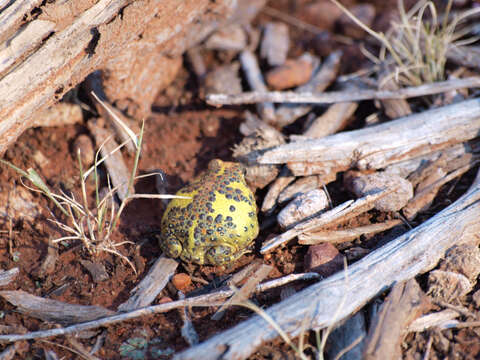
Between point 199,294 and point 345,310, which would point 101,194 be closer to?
point 199,294

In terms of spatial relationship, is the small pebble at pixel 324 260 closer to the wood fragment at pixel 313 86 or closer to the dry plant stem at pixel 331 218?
the dry plant stem at pixel 331 218

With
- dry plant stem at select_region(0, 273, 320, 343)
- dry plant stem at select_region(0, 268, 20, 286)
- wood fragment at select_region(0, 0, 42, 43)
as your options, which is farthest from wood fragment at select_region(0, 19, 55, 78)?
dry plant stem at select_region(0, 273, 320, 343)

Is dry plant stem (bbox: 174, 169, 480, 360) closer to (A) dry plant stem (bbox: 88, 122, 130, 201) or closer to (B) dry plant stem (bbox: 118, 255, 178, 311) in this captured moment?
(B) dry plant stem (bbox: 118, 255, 178, 311)

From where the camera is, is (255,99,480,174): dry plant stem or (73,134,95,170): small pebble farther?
(73,134,95,170): small pebble

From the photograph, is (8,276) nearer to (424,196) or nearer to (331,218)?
(331,218)

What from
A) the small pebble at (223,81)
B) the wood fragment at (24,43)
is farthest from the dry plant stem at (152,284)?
the small pebble at (223,81)

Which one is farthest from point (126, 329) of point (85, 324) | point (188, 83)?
point (188, 83)
